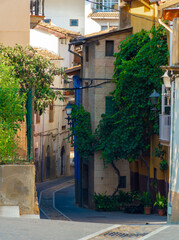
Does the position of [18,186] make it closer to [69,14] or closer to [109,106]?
[109,106]

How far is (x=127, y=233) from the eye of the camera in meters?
11.0

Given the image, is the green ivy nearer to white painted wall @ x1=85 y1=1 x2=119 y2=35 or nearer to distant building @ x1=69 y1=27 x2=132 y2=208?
distant building @ x1=69 y1=27 x2=132 y2=208

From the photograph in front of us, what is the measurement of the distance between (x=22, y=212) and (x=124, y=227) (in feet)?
8.78

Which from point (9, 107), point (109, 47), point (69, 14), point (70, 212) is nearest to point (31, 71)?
point (9, 107)

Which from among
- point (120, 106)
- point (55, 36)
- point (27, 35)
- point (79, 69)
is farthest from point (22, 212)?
point (55, 36)

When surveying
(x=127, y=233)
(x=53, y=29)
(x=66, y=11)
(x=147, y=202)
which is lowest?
(x=147, y=202)

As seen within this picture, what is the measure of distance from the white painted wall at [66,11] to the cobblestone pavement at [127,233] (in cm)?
6407

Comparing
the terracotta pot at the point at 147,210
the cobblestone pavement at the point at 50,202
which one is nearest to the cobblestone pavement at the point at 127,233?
the cobblestone pavement at the point at 50,202

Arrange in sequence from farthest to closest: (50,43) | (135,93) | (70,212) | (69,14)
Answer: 1. (69,14)
2. (50,43)
3. (70,212)
4. (135,93)

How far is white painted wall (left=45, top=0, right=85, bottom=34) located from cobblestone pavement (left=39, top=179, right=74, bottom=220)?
3131 cm

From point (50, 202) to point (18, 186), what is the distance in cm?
2083

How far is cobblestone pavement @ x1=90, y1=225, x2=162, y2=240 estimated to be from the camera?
10570 millimetres

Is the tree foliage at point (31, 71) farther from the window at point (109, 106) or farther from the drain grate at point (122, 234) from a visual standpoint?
the drain grate at point (122, 234)

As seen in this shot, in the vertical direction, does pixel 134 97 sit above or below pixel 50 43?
below
